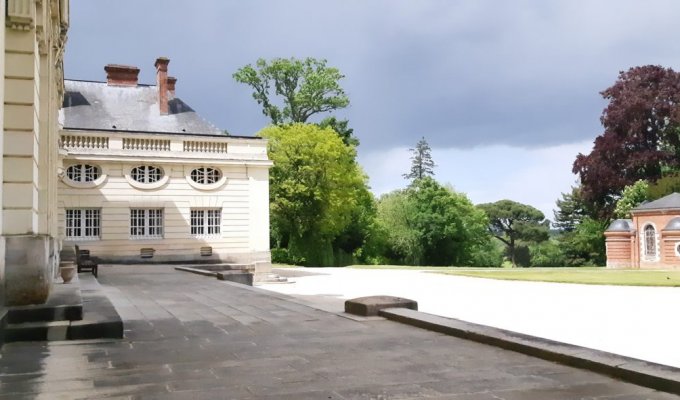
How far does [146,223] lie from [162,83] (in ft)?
A: 23.5

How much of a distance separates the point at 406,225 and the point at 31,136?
155 ft

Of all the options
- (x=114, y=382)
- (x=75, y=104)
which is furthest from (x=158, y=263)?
(x=114, y=382)

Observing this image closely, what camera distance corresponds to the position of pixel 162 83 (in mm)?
30438

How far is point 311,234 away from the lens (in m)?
40.9

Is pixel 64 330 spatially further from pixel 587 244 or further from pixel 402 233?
pixel 587 244

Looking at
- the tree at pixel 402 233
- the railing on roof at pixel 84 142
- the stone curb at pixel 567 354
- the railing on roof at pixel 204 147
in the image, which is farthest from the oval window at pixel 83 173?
the tree at pixel 402 233

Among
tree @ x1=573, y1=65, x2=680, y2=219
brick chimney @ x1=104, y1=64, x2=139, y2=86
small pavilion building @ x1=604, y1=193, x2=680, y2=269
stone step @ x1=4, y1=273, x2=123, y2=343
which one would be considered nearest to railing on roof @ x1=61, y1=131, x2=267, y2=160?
brick chimney @ x1=104, y1=64, x2=139, y2=86

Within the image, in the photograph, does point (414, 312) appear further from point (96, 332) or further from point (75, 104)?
point (75, 104)

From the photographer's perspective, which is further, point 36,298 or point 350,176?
point 350,176

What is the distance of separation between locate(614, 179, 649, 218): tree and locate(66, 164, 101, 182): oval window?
118 ft

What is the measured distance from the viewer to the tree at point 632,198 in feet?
148

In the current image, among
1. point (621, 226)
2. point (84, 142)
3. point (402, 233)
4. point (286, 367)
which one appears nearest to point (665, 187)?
point (621, 226)

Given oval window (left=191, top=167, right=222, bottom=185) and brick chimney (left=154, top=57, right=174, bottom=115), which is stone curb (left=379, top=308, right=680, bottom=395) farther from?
brick chimney (left=154, top=57, right=174, bottom=115)

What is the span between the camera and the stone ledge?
27.3ft
